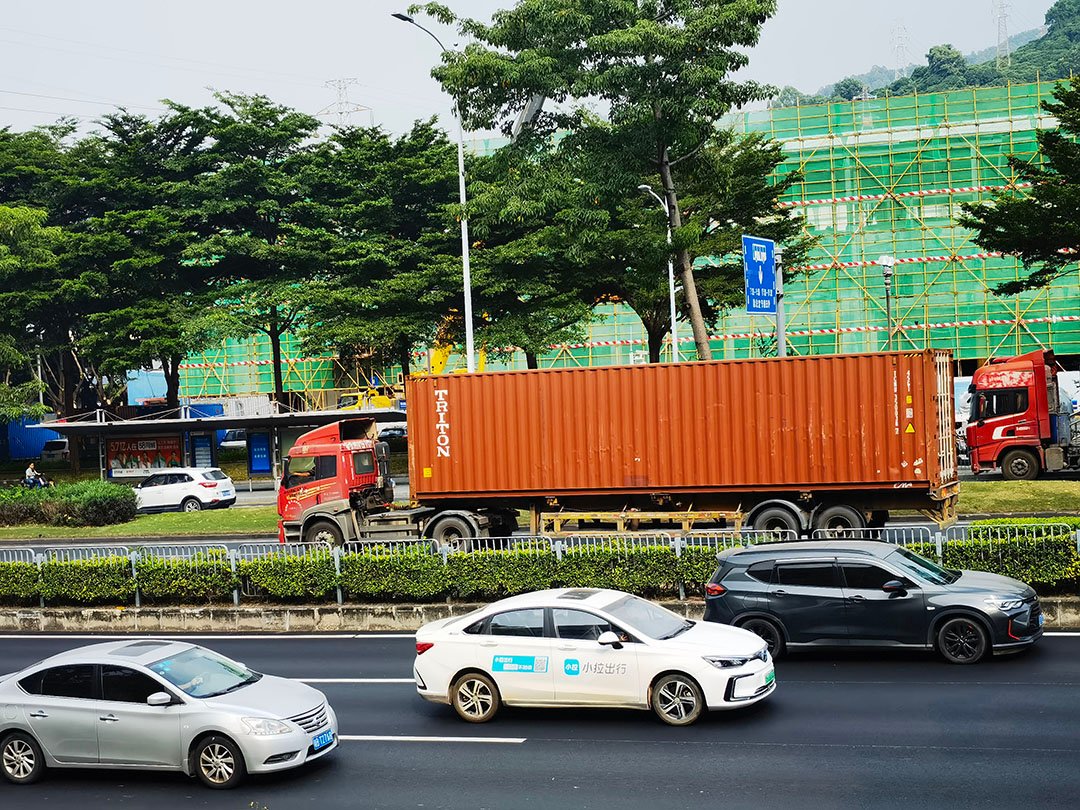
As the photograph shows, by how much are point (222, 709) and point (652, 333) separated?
34.7 metres

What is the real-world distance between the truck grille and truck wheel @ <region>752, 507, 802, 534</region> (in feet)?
40.9

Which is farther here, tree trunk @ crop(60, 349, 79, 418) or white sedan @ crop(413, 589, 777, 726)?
tree trunk @ crop(60, 349, 79, 418)

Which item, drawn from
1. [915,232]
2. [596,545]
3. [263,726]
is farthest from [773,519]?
[915,232]

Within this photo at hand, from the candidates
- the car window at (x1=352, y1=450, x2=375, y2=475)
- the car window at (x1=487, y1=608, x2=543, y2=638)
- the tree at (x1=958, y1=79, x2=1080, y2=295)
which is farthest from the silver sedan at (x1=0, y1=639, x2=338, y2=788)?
the tree at (x1=958, y1=79, x2=1080, y2=295)

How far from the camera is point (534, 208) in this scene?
29281 millimetres

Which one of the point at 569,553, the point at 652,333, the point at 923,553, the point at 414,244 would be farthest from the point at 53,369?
the point at 923,553

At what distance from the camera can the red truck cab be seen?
26.3 meters

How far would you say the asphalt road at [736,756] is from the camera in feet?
33.4

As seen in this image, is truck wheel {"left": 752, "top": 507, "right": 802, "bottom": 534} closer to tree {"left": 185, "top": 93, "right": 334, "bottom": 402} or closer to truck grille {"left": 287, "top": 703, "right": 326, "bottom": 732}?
truck grille {"left": 287, "top": 703, "right": 326, "bottom": 732}

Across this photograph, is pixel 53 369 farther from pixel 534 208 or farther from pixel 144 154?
pixel 534 208

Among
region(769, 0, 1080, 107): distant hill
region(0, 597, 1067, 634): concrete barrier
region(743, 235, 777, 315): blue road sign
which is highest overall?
region(769, 0, 1080, 107): distant hill

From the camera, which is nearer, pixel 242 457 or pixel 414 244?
pixel 414 244

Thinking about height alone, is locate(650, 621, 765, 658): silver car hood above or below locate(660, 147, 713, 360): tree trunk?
below

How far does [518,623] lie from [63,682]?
470 centimetres
